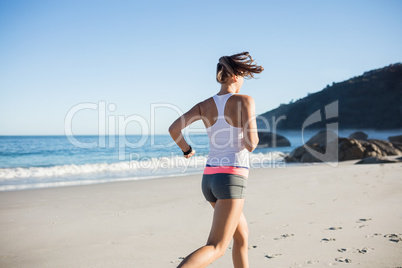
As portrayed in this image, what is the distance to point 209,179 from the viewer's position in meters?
2.26

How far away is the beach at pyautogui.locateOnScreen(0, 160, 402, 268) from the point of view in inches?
138

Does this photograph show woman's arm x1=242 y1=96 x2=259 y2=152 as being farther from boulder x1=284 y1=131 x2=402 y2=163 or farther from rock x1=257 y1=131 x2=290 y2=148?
rock x1=257 y1=131 x2=290 y2=148

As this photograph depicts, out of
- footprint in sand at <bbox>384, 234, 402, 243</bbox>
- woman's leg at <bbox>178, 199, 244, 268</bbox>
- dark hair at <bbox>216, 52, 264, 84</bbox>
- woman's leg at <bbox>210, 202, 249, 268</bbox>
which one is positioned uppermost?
dark hair at <bbox>216, 52, 264, 84</bbox>

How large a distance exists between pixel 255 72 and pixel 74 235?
148 inches

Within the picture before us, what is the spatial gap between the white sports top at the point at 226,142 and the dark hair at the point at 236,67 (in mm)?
176

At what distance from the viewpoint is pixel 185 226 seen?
15.8 feet

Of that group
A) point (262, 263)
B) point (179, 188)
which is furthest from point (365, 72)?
point (262, 263)

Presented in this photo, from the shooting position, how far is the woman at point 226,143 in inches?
83.9

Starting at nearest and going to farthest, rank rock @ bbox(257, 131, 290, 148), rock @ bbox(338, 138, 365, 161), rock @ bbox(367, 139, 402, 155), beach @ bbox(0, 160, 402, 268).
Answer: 1. beach @ bbox(0, 160, 402, 268)
2. rock @ bbox(338, 138, 365, 161)
3. rock @ bbox(367, 139, 402, 155)
4. rock @ bbox(257, 131, 290, 148)

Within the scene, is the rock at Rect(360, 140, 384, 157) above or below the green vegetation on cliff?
below

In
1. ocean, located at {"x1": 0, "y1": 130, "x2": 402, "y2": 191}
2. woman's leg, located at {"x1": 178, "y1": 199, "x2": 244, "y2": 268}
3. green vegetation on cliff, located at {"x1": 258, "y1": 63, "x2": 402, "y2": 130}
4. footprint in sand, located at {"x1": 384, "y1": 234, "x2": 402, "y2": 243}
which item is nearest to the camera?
woman's leg, located at {"x1": 178, "y1": 199, "x2": 244, "y2": 268}

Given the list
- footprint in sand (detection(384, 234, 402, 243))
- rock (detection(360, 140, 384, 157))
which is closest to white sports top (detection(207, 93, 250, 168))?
footprint in sand (detection(384, 234, 402, 243))

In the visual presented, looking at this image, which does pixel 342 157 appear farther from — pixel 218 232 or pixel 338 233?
pixel 218 232

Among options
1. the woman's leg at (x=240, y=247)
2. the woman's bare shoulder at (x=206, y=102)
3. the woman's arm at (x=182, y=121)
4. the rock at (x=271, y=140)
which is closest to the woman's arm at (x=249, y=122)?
the woman's bare shoulder at (x=206, y=102)
